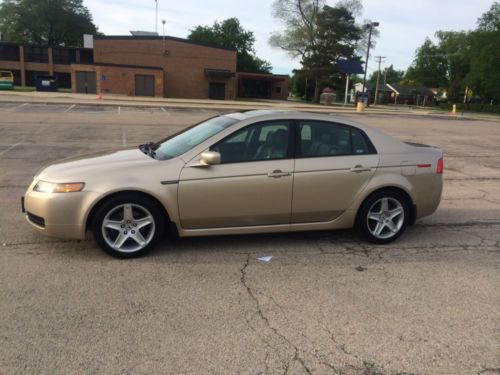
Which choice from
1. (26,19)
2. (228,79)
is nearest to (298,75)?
(228,79)

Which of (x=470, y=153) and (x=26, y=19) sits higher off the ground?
(x=26, y=19)

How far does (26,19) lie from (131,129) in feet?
254

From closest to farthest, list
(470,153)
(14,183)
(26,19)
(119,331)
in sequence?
(119,331) < (14,183) < (470,153) < (26,19)

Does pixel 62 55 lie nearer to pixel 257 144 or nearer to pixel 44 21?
pixel 44 21

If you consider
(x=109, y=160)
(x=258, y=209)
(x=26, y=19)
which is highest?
(x=26, y=19)

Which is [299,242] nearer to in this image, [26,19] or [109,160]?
[109,160]

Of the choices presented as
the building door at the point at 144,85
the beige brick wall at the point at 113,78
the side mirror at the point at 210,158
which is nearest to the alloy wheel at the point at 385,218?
the side mirror at the point at 210,158

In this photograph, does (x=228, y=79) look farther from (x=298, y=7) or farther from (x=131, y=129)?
(x=131, y=129)

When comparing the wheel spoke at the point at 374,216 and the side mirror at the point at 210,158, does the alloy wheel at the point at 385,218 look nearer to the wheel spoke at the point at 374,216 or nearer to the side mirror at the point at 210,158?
the wheel spoke at the point at 374,216

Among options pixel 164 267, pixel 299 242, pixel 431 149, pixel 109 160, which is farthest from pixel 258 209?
pixel 431 149

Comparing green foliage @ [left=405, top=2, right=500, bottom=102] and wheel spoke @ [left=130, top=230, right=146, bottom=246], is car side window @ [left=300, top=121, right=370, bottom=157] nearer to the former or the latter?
wheel spoke @ [left=130, top=230, right=146, bottom=246]

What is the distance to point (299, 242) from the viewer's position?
17.0 ft

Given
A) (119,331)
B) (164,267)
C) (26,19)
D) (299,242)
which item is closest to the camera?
(119,331)

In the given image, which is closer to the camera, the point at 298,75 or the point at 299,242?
the point at 299,242
